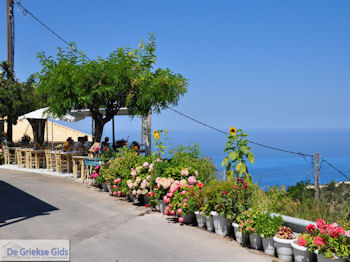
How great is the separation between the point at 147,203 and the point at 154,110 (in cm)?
655

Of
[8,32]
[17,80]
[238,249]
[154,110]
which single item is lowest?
[238,249]

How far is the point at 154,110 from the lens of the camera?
1405cm

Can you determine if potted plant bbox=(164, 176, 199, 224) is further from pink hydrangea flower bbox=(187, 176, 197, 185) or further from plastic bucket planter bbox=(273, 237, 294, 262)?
plastic bucket planter bbox=(273, 237, 294, 262)

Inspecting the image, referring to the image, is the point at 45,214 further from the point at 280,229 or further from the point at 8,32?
the point at 8,32

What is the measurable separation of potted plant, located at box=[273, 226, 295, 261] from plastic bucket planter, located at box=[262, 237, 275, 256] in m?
0.14

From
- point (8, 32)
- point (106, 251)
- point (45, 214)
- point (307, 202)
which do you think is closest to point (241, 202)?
point (307, 202)

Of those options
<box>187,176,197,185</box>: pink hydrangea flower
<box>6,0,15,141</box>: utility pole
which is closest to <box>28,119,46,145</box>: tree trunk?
<box>6,0,15,141</box>: utility pole

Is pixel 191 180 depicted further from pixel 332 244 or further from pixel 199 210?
pixel 332 244

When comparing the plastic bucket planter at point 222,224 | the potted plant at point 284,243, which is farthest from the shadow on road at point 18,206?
the potted plant at point 284,243

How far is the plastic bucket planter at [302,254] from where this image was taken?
14.7 feet

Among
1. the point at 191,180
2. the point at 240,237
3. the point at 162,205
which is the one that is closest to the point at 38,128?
the point at 162,205

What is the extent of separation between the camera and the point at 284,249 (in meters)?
4.74

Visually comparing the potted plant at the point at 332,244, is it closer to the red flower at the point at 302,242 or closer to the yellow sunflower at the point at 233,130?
the red flower at the point at 302,242

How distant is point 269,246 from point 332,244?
43.0 inches
